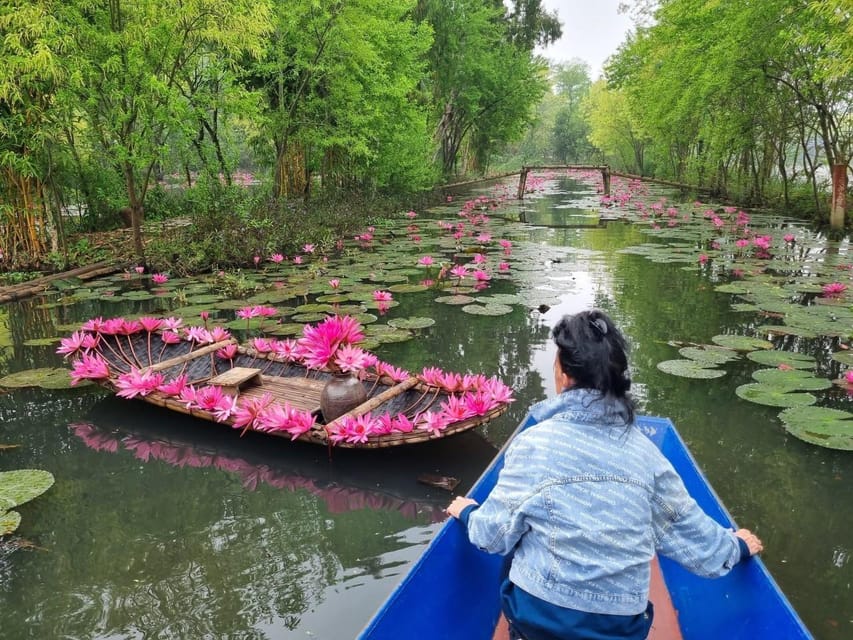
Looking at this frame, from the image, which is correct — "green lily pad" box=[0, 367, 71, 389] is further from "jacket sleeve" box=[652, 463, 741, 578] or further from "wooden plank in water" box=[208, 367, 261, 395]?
"jacket sleeve" box=[652, 463, 741, 578]

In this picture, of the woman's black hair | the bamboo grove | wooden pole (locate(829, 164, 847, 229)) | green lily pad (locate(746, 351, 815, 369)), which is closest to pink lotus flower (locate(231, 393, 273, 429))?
the woman's black hair

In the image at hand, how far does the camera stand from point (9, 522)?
2.60m

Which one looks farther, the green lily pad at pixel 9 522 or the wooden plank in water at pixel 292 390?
the wooden plank in water at pixel 292 390

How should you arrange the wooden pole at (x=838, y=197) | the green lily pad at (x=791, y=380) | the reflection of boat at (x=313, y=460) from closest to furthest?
1. the reflection of boat at (x=313, y=460)
2. the green lily pad at (x=791, y=380)
3. the wooden pole at (x=838, y=197)

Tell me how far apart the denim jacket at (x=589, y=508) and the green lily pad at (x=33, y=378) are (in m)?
4.03

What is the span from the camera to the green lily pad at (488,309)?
5914mm

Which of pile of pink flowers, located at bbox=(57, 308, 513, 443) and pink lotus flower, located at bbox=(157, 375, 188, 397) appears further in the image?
pink lotus flower, located at bbox=(157, 375, 188, 397)

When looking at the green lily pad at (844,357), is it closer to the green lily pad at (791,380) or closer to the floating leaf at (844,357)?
the floating leaf at (844,357)

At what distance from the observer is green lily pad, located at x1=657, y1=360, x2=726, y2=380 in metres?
4.16

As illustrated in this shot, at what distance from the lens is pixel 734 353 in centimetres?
462

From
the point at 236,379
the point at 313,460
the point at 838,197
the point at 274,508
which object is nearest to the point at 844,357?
the point at 313,460

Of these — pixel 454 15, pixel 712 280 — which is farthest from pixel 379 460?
pixel 454 15

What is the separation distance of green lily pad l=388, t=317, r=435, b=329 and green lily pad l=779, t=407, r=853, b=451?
3000 millimetres

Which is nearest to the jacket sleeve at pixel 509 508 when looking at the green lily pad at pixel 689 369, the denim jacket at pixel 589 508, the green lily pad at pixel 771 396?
the denim jacket at pixel 589 508
